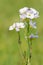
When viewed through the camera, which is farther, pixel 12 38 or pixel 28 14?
pixel 12 38

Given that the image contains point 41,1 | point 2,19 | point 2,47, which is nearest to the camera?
point 2,47

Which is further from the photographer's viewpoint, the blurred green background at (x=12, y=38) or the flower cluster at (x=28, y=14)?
the blurred green background at (x=12, y=38)

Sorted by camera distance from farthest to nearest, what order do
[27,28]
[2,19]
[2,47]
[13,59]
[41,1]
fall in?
[41,1] → [2,19] → [2,47] → [13,59] → [27,28]

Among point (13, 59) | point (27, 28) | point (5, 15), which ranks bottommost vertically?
point (13, 59)

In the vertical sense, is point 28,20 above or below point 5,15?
below

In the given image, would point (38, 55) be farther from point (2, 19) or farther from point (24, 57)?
point (24, 57)

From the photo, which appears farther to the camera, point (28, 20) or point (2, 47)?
point (2, 47)

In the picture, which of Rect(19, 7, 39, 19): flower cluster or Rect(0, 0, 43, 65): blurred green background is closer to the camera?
Rect(19, 7, 39, 19): flower cluster

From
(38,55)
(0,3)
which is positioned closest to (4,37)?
(38,55)
